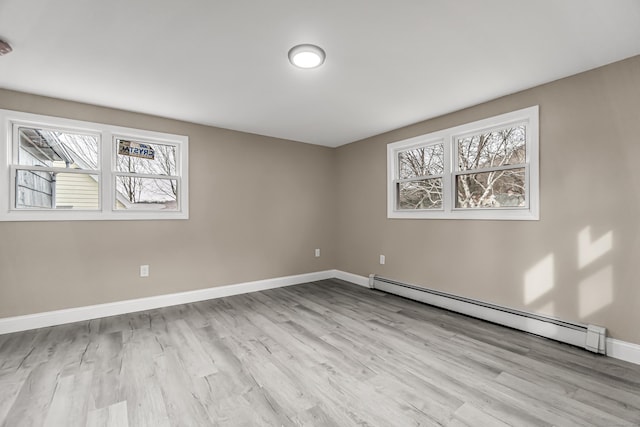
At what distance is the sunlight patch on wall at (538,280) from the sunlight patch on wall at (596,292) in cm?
23

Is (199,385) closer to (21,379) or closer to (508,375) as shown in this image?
(21,379)

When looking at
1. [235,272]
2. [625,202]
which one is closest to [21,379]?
[235,272]

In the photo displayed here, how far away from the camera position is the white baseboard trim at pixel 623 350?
224 centimetres

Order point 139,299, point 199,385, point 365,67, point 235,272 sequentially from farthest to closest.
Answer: point 235,272 < point 139,299 < point 365,67 < point 199,385

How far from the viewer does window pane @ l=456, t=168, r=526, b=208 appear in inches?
119

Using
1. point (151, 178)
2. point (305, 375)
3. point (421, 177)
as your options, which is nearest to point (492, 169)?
point (421, 177)

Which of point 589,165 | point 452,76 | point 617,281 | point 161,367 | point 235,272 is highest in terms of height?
point 452,76

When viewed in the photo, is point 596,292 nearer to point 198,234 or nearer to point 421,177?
point 421,177

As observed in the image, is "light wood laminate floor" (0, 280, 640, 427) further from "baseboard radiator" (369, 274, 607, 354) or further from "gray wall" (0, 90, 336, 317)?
"gray wall" (0, 90, 336, 317)

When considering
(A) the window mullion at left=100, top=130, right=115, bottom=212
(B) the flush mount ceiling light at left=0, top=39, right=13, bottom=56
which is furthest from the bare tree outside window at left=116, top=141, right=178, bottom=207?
(B) the flush mount ceiling light at left=0, top=39, right=13, bottom=56

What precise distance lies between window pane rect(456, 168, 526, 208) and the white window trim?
3.54 m

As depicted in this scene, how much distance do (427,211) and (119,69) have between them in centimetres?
364

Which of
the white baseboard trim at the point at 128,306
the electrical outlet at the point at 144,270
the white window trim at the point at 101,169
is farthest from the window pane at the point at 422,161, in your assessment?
the electrical outlet at the point at 144,270

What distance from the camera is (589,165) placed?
98.6 inches
